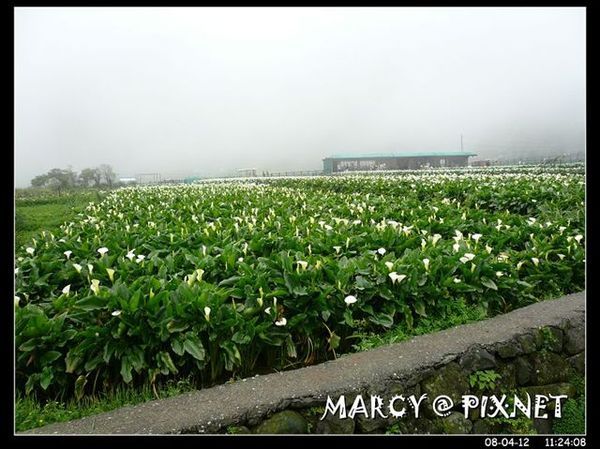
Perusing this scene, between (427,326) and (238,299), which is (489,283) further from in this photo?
(238,299)

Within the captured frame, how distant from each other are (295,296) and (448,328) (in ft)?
4.21

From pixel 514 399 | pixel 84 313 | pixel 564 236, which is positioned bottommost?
pixel 514 399

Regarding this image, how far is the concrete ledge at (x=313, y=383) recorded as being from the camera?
2254 millimetres

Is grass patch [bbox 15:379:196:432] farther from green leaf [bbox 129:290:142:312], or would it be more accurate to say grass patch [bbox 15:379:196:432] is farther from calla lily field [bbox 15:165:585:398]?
green leaf [bbox 129:290:142:312]

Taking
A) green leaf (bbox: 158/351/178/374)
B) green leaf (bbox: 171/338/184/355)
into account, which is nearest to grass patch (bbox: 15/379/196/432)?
green leaf (bbox: 158/351/178/374)

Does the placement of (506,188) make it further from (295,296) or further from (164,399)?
(164,399)

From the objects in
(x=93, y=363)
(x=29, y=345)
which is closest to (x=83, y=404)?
(x=93, y=363)

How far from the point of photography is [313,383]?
253 centimetres

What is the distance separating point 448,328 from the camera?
11.1 feet

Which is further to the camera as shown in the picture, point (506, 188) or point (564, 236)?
point (506, 188)
